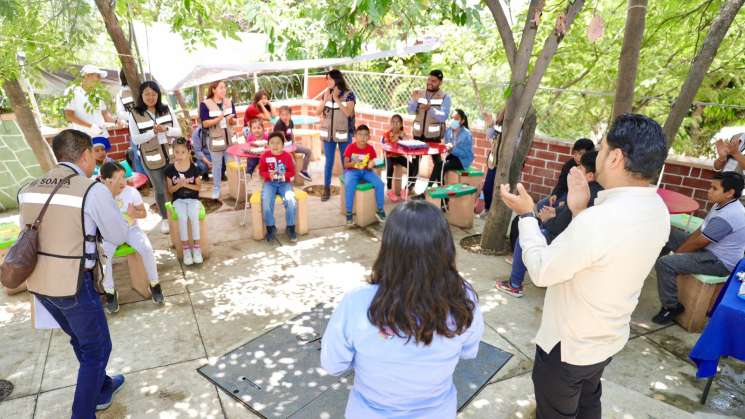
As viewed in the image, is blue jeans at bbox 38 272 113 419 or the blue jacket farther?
the blue jacket

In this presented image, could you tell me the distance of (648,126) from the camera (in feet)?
6.06

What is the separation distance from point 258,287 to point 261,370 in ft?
4.65

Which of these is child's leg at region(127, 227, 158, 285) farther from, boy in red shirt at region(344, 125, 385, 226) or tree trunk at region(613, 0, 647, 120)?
tree trunk at region(613, 0, 647, 120)

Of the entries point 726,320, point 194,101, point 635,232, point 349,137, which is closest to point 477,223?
point 349,137

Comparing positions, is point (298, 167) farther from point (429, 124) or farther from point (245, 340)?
point (245, 340)

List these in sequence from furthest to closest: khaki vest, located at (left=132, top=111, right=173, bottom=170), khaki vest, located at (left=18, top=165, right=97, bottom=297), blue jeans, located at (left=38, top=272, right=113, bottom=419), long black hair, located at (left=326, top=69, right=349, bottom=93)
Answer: long black hair, located at (left=326, top=69, right=349, bottom=93)
khaki vest, located at (left=132, top=111, right=173, bottom=170)
blue jeans, located at (left=38, top=272, right=113, bottom=419)
khaki vest, located at (left=18, top=165, right=97, bottom=297)

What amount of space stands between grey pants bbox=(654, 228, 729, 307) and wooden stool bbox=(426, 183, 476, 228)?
2.60 meters

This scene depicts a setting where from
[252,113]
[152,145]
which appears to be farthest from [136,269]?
[252,113]

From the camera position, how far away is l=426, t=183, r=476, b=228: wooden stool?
6430 millimetres

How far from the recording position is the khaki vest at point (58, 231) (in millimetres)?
2457

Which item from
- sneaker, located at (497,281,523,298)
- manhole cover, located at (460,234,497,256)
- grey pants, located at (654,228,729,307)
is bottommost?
sneaker, located at (497,281,523,298)

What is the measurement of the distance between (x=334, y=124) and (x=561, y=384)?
5846 mm

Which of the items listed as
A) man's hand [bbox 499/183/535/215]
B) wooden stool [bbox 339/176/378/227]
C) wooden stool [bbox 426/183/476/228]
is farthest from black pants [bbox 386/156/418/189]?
man's hand [bbox 499/183/535/215]

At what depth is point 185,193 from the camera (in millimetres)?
5180
